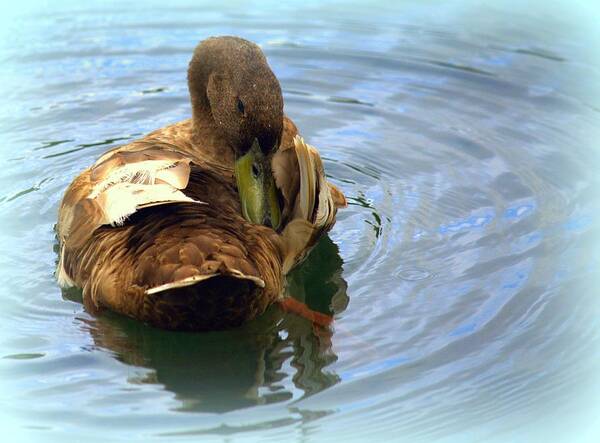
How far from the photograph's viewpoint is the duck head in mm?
7344

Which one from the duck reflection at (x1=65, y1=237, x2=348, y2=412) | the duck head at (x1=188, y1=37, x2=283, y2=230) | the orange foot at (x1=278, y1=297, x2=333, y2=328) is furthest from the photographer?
the duck head at (x1=188, y1=37, x2=283, y2=230)

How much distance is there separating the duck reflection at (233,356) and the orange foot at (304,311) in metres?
0.04

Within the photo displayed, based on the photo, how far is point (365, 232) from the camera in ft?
27.3

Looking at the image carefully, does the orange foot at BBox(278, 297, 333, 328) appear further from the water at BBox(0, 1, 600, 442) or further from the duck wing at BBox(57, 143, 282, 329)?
the duck wing at BBox(57, 143, 282, 329)

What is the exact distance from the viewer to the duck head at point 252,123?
289 inches

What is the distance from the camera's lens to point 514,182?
911 centimetres

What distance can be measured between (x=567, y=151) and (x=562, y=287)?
2.51 metres

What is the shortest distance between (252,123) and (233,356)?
61.7 inches

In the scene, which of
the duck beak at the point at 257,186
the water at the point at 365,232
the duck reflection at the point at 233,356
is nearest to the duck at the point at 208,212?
the duck beak at the point at 257,186

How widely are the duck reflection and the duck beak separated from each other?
2.08 ft

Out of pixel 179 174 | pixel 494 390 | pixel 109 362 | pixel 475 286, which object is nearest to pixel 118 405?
pixel 109 362

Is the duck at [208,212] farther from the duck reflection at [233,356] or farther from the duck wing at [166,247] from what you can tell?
the duck reflection at [233,356]

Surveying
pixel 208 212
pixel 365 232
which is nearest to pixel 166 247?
pixel 208 212

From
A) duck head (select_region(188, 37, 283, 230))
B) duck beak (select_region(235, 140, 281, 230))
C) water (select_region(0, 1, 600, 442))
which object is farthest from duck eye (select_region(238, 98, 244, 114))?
water (select_region(0, 1, 600, 442))
